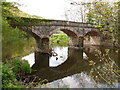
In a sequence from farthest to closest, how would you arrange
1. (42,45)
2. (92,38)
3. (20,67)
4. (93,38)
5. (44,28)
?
(92,38), (93,38), (42,45), (44,28), (20,67)

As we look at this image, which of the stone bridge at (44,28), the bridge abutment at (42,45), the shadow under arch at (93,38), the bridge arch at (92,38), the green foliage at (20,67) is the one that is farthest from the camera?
the bridge arch at (92,38)

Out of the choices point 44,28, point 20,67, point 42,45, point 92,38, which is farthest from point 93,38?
point 20,67

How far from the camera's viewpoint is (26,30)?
37.7 ft

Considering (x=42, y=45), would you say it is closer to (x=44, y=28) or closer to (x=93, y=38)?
(x=44, y=28)

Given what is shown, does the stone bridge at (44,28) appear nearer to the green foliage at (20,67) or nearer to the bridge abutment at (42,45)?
the bridge abutment at (42,45)

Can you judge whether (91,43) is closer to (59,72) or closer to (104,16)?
(59,72)

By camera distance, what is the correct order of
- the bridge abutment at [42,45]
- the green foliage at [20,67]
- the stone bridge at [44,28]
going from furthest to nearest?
the bridge abutment at [42,45] → the stone bridge at [44,28] → the green foliage at [20,67]

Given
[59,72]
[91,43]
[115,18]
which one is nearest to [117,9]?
[115,18]

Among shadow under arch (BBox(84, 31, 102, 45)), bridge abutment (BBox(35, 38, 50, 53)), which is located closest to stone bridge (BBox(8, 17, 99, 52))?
bridge abutment (BBox(35, 38, 50, 53))

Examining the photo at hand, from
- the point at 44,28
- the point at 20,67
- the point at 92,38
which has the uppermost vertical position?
the point at 44,28

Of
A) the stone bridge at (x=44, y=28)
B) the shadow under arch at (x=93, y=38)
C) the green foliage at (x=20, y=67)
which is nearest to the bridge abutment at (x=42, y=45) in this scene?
the stone bridge at (x=44, y=28)

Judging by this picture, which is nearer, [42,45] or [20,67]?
[20,67]

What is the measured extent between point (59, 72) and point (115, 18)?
22.3ft

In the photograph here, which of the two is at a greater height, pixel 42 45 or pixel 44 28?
pixel 44 28
